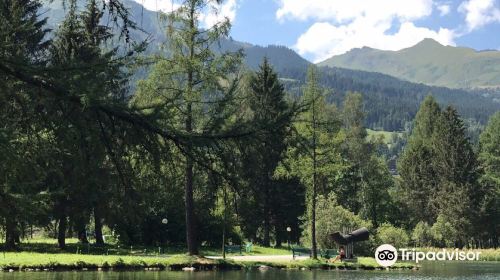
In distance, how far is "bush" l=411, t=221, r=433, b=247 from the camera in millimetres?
53375

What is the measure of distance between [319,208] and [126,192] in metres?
39.7

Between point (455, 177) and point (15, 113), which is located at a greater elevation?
point (455, 177)

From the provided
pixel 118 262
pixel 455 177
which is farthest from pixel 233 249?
pixel 455 177

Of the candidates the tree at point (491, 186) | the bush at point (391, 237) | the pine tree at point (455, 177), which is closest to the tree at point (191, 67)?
the bush at point (391, 237)

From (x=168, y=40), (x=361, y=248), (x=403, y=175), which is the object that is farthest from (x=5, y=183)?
(x=403, y=175)

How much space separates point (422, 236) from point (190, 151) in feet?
171

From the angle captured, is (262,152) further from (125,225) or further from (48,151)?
(125,225)

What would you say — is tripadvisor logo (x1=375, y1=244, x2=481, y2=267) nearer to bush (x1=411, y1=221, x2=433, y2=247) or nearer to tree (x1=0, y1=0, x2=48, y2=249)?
bush (x1=411, y1=221, x2=433, y2=247)

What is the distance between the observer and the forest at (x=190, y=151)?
16.7ft

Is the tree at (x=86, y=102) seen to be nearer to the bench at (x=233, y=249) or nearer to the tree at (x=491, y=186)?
the bench at (x=233, y=249)

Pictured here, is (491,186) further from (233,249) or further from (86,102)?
(86,102)

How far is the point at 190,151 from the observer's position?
526cm

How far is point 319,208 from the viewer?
44.3 m

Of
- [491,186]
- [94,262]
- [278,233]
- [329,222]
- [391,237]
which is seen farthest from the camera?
[491,186]
